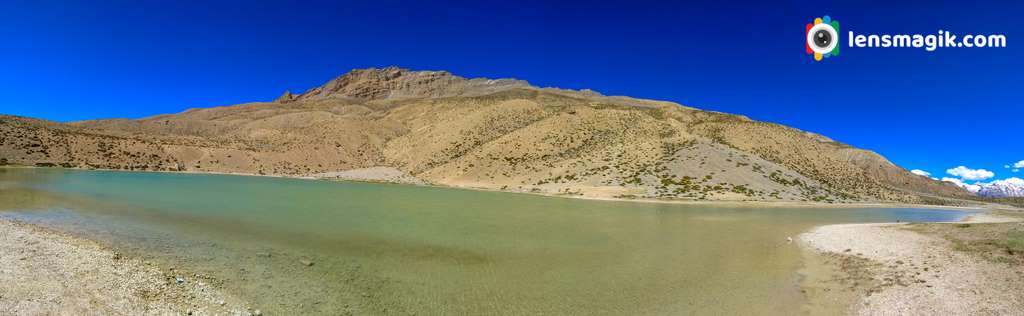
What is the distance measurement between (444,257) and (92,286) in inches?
296

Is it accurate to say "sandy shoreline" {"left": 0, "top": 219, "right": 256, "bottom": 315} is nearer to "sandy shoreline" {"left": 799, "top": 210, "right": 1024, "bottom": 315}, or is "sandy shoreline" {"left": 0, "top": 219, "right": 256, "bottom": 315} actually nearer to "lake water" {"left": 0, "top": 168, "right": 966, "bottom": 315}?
"lake water" {"left": 0, "top": 168, "right": 966, "bottom": 315}

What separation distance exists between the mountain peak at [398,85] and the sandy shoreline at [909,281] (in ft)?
522

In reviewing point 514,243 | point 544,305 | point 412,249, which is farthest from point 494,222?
point 544,305

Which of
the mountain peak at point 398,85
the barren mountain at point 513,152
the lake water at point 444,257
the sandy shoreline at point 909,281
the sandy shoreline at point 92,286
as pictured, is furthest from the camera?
the mountain peak at point 398,85

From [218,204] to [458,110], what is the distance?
241 feet

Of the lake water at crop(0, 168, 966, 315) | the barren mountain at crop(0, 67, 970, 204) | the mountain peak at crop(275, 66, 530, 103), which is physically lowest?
the lake water at crop(0, 168, 966, 315)

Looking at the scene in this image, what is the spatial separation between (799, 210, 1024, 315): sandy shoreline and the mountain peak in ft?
522

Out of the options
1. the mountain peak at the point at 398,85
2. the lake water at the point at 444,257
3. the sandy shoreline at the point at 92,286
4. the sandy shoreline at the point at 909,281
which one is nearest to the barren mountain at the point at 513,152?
the lake water at the point at 444,257

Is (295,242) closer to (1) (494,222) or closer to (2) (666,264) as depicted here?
(1) (494,222)

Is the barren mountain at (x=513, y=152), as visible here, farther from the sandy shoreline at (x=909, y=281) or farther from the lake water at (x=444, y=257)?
the sandy shoreline at (x=909, y=281)

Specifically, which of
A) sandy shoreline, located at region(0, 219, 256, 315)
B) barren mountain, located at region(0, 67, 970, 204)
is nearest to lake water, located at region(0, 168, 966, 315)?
sandy shoreline, located at region(0, 219, 256, 315)

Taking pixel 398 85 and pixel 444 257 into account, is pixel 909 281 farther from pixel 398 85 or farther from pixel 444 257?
pixel 398 85

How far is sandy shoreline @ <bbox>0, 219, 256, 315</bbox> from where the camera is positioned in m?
6.90

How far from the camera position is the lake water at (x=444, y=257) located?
30.6 ft
